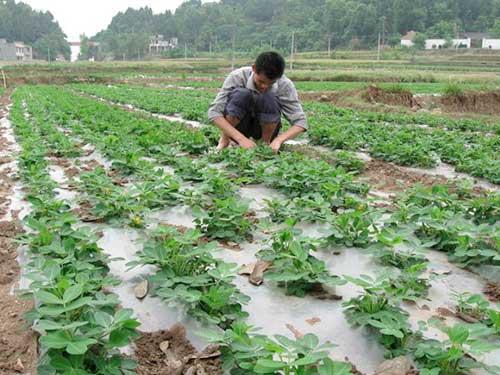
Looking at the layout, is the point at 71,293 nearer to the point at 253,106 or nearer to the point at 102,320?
the point at 102,320

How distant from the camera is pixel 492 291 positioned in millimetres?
2268

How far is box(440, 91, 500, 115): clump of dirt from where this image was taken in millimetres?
17516

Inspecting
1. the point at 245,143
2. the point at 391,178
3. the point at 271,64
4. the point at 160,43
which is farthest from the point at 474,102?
the point at 160,43

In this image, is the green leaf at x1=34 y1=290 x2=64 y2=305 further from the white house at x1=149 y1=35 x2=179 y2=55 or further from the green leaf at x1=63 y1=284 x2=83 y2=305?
the white house at x1=149 y1=35 x2=179 y2=55

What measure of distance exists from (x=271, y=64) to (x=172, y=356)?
329cm

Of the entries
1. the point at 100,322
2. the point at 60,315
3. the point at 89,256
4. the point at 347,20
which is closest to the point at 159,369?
the point at 100,322

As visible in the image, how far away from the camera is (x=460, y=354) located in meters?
1.53

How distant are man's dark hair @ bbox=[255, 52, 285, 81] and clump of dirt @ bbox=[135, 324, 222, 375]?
3.13m

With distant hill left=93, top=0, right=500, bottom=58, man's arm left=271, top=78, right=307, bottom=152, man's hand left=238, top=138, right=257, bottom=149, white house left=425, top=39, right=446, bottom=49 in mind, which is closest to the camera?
man's hand left=238, top=138, right=257, bottom=149

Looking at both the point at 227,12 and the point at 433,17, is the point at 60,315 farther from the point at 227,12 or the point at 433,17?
the point at 227,12

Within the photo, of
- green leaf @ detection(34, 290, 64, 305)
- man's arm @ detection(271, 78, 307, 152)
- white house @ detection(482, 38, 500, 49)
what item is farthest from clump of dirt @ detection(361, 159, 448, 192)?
white house @ detection(482, 38, 500, 49)

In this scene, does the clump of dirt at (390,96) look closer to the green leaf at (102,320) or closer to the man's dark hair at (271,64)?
the man's dark hair at (271,64)

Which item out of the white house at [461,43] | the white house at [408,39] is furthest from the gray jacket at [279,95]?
the white house at [408,39]

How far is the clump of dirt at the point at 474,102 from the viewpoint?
17.5 metres
